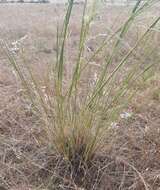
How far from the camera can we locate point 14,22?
4016mm

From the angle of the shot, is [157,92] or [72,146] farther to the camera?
[157,92]

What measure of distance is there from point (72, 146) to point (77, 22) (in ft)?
7.94

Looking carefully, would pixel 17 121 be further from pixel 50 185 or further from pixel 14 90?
pixel 50 185

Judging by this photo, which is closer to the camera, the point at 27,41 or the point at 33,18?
the point at 27,41

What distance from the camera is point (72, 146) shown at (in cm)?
158

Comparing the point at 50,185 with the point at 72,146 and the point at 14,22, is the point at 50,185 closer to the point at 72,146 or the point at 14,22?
the point at 72,146

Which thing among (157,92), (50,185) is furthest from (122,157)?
(157,92)

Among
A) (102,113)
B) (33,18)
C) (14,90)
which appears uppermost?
(102,113)

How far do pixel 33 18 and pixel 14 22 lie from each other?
0.81ft

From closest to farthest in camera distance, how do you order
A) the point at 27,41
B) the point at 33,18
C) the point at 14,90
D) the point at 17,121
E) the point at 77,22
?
the point at 17,121, the point at 14,90, the point at 27,41, the point at 77,22, the point at 33,18

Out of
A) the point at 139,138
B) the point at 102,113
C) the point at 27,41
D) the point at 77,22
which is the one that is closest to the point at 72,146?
the point at 102,113

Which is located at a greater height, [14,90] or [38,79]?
[38,79]

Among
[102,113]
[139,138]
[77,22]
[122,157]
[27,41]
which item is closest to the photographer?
[102,113]

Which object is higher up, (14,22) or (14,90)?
(14,90)
